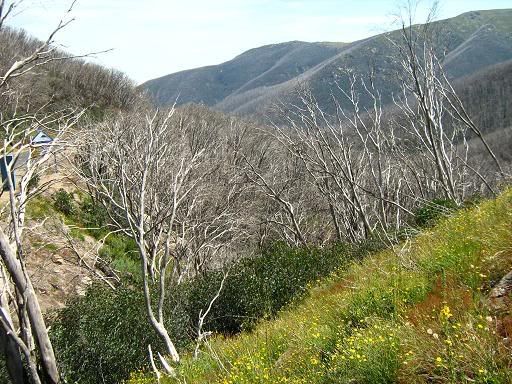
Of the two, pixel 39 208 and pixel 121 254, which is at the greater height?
pixel 39 208

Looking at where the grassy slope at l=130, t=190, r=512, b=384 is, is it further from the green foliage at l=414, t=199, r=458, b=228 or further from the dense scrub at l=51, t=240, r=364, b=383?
the dense scrub at l=51, t=240, r=364, b=383

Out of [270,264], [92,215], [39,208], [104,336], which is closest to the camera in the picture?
[104,336]

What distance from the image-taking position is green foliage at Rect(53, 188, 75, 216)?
18156 millimetres

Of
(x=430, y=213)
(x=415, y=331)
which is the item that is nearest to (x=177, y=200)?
(x=430, y=213)

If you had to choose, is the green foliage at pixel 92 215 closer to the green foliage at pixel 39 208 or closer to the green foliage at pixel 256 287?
the green foliage at pixel 39 208

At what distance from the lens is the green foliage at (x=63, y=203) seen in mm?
18156

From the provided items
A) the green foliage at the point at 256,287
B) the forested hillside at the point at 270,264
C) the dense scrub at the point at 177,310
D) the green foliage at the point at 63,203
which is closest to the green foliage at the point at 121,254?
the forested hillside at the point at 270,264

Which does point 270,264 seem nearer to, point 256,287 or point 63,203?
point 256,287

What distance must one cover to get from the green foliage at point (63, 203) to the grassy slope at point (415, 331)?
14.5m

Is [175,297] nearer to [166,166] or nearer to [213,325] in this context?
[213,325]

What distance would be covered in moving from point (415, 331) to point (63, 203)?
17.6 metres

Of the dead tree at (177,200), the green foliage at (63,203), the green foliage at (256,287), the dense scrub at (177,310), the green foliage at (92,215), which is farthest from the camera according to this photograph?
the green foliage at (92,215)

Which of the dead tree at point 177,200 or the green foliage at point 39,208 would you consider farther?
the green foliage at point 39,208

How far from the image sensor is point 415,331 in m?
3.07
